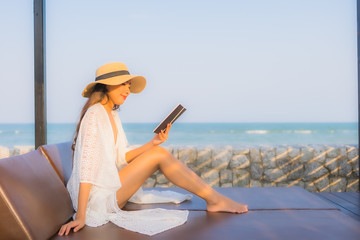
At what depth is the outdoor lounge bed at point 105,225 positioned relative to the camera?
5.29ft

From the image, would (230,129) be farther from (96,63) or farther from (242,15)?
(96,63)

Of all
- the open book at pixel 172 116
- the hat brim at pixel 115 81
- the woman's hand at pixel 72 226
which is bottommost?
the woman's hand at pixel 72 226

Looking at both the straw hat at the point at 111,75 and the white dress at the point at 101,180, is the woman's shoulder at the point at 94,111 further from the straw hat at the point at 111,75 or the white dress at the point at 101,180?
the straw hat at the point at 111,75

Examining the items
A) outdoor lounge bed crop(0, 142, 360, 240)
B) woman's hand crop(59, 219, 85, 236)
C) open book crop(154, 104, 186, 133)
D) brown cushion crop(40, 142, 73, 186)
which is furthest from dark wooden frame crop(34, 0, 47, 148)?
woman's hand crop(59, 219, 85, 236)

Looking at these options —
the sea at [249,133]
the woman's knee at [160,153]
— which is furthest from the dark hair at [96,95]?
the sea at [249,133]

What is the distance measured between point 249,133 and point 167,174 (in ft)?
65.8

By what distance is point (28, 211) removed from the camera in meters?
1.65

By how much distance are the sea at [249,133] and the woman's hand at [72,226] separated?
61.0 feet

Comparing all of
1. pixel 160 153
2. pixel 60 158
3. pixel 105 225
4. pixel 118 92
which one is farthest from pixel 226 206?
pixel 60 158

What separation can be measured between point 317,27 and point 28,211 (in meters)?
21.2

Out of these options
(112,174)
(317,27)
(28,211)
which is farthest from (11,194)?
(317,27)

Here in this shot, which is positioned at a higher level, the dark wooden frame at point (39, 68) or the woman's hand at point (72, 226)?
the dark wooden frame at point (39, 68)

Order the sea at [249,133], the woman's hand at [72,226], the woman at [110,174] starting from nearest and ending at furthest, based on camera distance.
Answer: the woman's hand at [72,226]
the woman at [110,174]
the sea at [249,133]

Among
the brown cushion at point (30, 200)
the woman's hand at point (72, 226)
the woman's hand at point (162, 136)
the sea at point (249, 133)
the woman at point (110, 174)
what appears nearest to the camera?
the brown cushion at point (30, 200)
